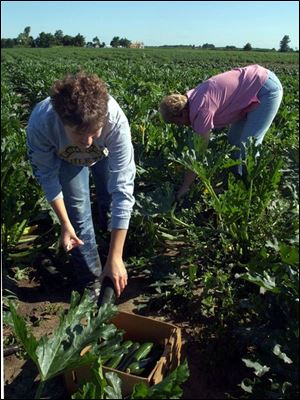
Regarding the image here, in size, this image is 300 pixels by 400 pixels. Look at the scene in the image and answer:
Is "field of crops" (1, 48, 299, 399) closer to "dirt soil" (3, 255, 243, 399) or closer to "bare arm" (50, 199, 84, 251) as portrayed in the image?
"dirt soil" (3, 255, 243, 399)

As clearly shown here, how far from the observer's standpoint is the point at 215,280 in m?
3.51

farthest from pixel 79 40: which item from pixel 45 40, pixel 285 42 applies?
pixel 285 42

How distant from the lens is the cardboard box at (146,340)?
2.72m

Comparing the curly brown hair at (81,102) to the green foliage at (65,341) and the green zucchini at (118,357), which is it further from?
the green zucchini at (118,357)

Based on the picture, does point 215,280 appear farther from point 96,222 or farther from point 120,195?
point 96,222

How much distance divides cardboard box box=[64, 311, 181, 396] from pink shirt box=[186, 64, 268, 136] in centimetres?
187

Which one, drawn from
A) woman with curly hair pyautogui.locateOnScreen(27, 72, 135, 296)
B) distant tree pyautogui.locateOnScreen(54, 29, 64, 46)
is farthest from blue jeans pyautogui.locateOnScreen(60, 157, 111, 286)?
distant tree pyautogui.locateOnScreen(54, 29, 64, 46)

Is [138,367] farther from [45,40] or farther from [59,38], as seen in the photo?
[59,38]

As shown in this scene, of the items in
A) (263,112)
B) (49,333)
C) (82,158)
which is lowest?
(49,333)

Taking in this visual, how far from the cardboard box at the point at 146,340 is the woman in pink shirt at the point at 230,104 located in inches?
58.3

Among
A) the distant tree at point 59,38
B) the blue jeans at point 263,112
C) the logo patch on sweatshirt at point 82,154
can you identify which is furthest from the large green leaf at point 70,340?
the distant tree at point 59,38

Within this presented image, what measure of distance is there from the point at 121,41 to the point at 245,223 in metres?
89.4

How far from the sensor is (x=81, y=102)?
285 centimetres

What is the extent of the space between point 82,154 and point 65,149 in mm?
199
